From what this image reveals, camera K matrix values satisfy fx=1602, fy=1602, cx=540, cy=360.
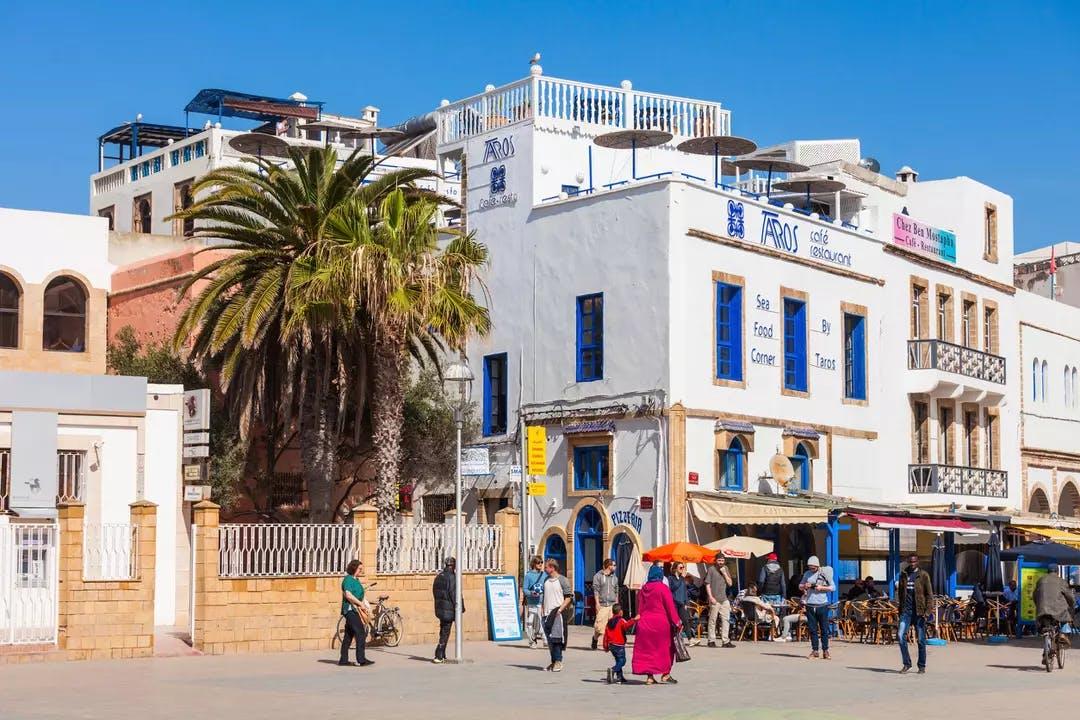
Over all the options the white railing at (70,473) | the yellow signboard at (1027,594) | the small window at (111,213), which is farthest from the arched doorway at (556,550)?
the small window at (111,213)

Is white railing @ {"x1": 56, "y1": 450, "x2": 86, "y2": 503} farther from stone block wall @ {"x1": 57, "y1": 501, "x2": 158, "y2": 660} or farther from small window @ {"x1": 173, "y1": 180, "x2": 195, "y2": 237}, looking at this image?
small window @ {"x1": 173, "y1": 180, "x2": 195, "y2": 237}

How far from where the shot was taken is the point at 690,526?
105 feet

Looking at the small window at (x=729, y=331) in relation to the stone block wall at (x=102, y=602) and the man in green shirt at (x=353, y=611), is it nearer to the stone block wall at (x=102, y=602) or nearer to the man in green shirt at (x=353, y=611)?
the man in green shirt at (x=353, y=611)

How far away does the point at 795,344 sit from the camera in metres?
35.9

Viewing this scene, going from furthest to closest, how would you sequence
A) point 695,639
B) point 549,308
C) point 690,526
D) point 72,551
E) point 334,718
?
point 549,308 < point 690,526 < point 695,639 < point 72,551 < point 334,718

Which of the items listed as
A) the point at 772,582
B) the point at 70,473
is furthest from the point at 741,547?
the point at 70,473

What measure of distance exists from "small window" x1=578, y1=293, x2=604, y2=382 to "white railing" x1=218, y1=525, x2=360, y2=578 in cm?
899

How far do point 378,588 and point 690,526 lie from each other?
7725 millimetres

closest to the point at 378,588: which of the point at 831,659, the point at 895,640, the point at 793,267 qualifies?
the point at 831,659

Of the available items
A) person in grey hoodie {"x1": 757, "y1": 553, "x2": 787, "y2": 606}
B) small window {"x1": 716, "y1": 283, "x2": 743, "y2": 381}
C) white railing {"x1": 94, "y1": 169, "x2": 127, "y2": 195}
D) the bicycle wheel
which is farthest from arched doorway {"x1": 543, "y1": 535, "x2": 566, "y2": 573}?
white railing {"x1": 94, "y1": 169, "x2": 127, "y2": 195}

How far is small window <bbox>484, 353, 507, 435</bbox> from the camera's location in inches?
1438

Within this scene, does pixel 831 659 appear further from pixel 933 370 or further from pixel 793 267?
pixel 933 370

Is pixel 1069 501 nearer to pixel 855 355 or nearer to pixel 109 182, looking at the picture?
pixel 855 355

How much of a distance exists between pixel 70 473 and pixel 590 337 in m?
11.3
